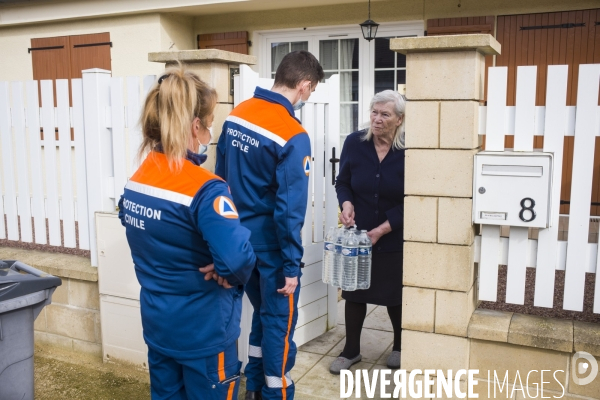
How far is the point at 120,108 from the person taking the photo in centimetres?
420

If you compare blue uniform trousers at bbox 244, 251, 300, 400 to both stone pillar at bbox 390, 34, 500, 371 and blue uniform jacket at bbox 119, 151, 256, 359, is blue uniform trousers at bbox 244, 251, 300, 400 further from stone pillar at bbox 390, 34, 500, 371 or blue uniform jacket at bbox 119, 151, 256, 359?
blue uniform jacket at bbox 119, 151, 256, 359

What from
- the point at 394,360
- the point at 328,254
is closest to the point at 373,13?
the point at 328,254

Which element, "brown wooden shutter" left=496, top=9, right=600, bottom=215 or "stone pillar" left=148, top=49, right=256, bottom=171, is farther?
"brown wooden shutter" left=496, top=9, right=600, bottom=215

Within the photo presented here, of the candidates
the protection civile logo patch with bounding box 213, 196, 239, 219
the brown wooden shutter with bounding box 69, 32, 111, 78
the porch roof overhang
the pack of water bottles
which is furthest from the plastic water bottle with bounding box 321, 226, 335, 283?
the brown wooden shutter with bounding box 69, 32, 111, 78

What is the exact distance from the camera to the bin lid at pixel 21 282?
2.89 metres

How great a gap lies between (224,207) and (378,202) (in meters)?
1.89

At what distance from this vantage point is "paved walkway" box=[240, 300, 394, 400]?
3.82 meters

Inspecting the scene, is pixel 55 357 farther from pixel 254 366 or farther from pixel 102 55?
pixel 102 55

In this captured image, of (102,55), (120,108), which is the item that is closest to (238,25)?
(102,55)

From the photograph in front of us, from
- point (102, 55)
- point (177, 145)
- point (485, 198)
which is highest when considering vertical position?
point (102, 55)

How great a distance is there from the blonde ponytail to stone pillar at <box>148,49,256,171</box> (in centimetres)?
139

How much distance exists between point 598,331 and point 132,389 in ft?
9.22

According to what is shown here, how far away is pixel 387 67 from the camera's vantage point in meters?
9.55
